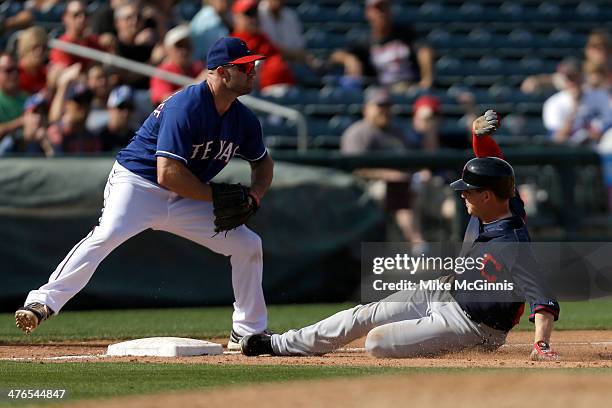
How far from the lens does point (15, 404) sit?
490cm

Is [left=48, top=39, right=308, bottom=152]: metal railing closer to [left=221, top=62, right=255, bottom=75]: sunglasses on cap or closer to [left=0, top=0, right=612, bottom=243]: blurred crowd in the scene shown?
[left=0, top=0, right=612, bottom=243]: blurred crowd

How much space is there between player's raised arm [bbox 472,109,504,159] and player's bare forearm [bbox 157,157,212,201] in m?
1.59

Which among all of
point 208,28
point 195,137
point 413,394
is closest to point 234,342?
point 195,137

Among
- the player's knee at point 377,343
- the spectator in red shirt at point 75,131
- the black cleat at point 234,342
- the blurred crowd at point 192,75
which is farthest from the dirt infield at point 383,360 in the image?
the blurred crowd at point 192,75

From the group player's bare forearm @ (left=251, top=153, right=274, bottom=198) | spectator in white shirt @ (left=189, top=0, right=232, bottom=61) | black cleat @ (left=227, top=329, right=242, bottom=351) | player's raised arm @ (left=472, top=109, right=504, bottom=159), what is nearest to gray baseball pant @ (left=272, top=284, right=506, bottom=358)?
black cleat @ (left=227, top=329, right=242, bottom=351)

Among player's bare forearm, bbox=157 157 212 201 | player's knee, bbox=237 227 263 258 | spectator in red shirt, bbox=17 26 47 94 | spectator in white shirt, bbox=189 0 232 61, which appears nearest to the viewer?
player's bare forearm, bbox=157 157 212 201

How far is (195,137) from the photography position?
6.95m

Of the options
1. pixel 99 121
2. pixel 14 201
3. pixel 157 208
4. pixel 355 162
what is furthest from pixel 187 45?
pixel 157 208

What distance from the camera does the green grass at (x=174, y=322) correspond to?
8.24 m

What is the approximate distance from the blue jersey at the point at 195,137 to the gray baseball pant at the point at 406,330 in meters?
1.23

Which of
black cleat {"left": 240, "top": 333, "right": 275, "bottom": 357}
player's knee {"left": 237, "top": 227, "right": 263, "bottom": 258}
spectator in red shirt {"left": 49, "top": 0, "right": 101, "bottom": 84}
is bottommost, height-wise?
black cleat {"left": 240, "top": 333, "right": 275, "bottom": 357}

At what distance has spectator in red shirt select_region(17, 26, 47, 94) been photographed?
11.7m

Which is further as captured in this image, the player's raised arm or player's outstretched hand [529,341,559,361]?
the player's raised arm

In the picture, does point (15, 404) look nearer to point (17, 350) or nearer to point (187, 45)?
point (17, 350)
